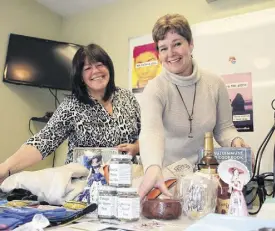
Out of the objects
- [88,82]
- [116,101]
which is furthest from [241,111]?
[88,82]

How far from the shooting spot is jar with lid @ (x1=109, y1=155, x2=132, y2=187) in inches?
28.0

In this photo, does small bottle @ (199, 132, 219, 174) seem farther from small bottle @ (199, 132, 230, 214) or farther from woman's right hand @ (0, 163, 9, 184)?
woman's right hand @ (0, 163, 9, 184)

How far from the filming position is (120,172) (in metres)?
0.72

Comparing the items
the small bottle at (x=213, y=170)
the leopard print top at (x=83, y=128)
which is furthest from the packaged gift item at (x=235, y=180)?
the leopard print top at (x=83, y=128)

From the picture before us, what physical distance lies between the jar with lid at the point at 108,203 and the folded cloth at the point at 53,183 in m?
0.19

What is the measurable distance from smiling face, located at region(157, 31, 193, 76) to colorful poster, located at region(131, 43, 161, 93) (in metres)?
1.13

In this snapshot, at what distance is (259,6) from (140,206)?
5.23 ft

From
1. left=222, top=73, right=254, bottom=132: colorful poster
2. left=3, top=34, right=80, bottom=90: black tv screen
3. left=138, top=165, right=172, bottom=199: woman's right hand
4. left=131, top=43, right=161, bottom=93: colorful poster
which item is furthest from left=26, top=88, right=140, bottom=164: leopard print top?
left=3, top=34, right=80, bottom=90: black tv screen

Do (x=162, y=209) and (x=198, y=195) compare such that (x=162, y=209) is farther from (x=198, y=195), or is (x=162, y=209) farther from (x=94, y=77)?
(x=94, y=77)

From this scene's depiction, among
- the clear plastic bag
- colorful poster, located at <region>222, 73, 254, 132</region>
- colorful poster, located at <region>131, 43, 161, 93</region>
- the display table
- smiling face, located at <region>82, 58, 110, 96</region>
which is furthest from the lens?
colorful poster, located at <region>131, 43, 161, 93</region>

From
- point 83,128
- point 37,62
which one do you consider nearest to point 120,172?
point 83,128

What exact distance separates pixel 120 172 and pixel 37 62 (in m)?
1.89

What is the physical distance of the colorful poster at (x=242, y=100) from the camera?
1.88m

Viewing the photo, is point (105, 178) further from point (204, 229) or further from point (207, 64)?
point (207, 64)
